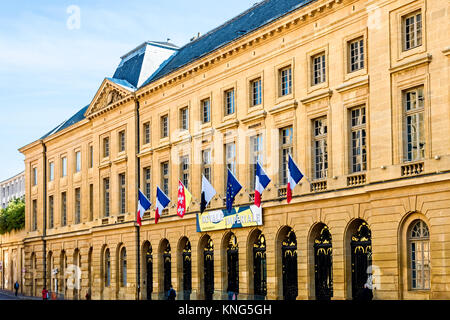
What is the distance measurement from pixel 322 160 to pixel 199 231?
11875mm

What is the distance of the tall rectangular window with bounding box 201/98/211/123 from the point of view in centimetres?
4603

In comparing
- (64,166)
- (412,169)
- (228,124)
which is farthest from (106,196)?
(412,169)

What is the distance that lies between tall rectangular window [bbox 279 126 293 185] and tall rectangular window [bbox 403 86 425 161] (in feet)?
28.1

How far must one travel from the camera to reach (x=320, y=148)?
36.5m

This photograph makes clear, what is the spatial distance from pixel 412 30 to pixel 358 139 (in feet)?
17.9

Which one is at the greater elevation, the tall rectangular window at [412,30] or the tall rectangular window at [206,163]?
the tall rectangular window at [412,30]

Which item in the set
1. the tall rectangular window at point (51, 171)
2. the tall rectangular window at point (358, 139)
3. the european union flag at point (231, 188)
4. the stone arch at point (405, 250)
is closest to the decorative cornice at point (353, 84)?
the tall rectangular window at point (358, 139)

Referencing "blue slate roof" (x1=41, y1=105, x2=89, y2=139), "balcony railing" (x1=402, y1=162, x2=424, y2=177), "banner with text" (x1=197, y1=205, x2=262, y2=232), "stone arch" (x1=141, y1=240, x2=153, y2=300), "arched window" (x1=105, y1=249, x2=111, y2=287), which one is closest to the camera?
"balcony railing" (x1=402, y1=162, x2=424, y2=177)

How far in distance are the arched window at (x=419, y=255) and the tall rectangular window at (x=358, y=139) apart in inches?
172

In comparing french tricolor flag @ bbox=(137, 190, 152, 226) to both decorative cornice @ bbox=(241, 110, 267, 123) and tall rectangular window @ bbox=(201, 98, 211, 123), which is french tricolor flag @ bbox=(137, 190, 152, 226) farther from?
decorative cornice @ bbox=(241, 110, 267, 123)

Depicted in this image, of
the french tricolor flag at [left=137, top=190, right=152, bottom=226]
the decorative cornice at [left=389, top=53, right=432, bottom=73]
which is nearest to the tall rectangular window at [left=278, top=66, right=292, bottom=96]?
the decorative cornice at [left=389, top=53, right=432, bottom=73]

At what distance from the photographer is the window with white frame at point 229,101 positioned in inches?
1726

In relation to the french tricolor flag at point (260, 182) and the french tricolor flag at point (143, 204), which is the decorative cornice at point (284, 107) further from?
the french tricolor flag at point (143, 204)

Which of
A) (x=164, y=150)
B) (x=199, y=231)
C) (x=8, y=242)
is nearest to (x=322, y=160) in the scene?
(x=199, y=231)
